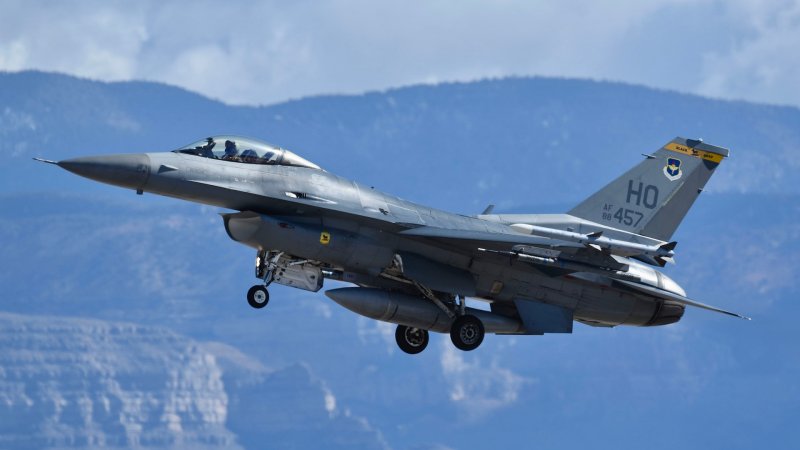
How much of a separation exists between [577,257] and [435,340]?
150339mm

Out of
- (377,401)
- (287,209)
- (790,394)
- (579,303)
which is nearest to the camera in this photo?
(287,209)

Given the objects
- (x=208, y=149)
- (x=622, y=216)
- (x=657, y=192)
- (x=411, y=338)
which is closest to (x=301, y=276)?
(x=208, y=149)

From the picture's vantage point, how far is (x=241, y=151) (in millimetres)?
27188

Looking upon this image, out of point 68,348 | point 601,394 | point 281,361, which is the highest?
point 601,394

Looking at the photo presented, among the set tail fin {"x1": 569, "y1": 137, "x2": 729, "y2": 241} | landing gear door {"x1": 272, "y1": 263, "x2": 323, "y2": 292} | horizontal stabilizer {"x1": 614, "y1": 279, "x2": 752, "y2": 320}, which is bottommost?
landing gear door {"x1": 272, "y1": 263, "x2": 323, "y2": 292}

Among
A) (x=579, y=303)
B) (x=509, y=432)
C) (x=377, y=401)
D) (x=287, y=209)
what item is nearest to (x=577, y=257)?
(x=579, y=303)

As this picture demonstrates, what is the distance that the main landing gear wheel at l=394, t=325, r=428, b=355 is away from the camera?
29828 mm

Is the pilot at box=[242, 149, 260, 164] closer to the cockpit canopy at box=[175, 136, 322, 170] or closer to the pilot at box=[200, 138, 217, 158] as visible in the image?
the cockpit canopy at box=[175, 136, 322, 170]

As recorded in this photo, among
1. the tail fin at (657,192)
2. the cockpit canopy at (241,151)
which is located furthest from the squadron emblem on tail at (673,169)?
the cockpit canopy at (241,151)

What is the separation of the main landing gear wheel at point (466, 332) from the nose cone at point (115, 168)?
19.8 ft

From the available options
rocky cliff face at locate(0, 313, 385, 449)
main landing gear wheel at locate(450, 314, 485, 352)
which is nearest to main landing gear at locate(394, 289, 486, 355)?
main landing gear wheel at locate(450, 314, 485, 352)

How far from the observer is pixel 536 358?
18888 cm

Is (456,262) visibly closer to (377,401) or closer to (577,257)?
(577,257)

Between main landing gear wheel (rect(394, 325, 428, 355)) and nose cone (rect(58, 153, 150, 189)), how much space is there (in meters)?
6.11
